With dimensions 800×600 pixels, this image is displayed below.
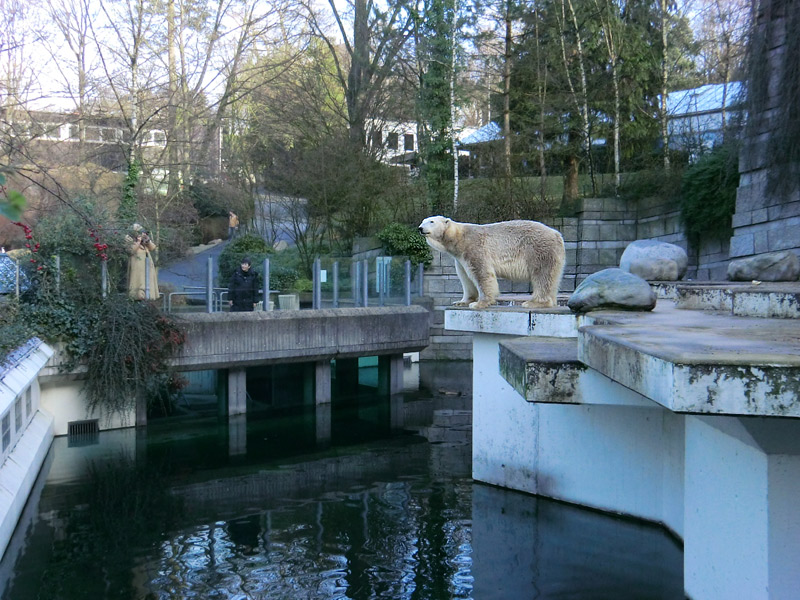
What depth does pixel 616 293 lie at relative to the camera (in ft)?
23.6

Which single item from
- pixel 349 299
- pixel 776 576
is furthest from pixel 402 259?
pixel 776 576

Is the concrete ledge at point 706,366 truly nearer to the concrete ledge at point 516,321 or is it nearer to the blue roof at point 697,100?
the concrete ledge at point 516,321

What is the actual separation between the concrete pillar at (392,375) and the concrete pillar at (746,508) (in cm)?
1115

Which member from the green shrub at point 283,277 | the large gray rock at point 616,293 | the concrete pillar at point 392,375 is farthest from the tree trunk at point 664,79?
the large gray rock at point 616,293

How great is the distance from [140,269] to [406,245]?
9.48m

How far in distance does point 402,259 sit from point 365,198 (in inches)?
222

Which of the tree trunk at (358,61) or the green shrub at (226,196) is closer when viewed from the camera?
A: the tree trunk at (358,61)

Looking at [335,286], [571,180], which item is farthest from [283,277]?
[571,180]

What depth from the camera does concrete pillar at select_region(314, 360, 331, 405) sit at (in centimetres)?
1522

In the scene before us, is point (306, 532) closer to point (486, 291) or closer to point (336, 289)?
point (486, 291)

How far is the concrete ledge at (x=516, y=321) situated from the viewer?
7.78m

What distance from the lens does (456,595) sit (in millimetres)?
6207

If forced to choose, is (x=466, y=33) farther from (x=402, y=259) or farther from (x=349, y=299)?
(x=349, y=299)

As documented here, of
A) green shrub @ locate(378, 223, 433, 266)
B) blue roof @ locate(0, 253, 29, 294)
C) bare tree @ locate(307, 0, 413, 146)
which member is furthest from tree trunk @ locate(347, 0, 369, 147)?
blue roof @ locate(0, 253, 29, 294)
